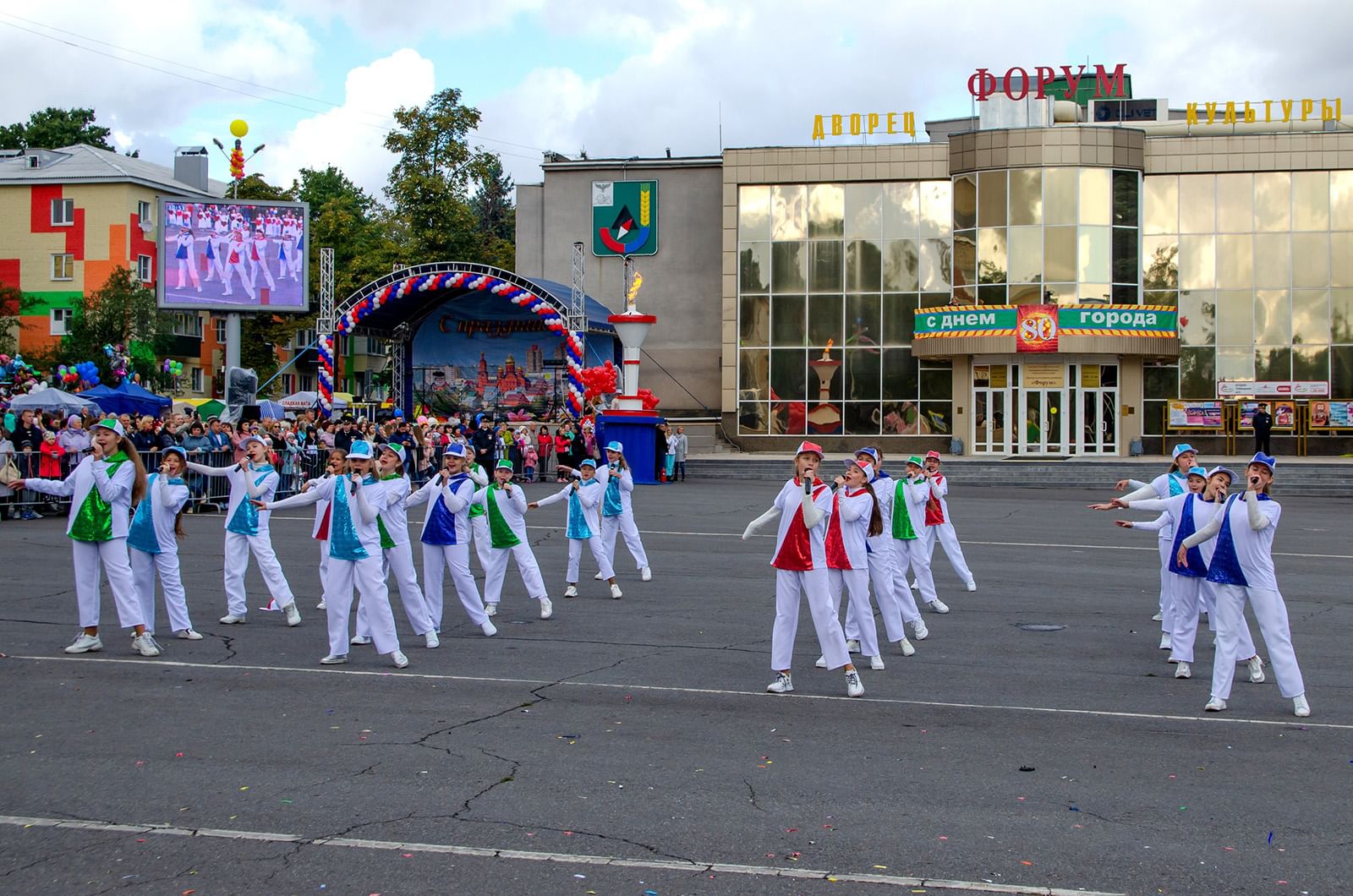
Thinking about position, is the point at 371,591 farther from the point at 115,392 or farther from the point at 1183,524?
the point at 115,392

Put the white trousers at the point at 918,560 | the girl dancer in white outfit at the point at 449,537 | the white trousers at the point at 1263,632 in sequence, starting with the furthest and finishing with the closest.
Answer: the white trousers at the point at 918,560 → the girl dancer in white outfit at the point at 449,537 → the white trousers at the point at 1263,632

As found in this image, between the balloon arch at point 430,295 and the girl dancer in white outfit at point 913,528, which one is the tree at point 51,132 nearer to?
the balloon arch at point 430,295

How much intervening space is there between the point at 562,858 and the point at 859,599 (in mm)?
4805

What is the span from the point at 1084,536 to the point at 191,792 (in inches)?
689

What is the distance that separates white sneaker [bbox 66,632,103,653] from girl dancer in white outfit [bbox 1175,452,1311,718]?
879cm

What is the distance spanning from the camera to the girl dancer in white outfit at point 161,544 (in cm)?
1117

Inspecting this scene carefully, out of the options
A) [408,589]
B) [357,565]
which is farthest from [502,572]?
[357,565]

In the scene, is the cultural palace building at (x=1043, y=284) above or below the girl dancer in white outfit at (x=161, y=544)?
above

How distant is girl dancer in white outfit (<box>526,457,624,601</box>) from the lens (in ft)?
47.6

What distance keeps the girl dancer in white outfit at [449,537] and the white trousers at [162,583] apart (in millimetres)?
2174

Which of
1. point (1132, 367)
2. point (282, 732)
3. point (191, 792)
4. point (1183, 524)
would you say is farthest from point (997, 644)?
point (1132, 367)

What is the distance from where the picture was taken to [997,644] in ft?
38.2

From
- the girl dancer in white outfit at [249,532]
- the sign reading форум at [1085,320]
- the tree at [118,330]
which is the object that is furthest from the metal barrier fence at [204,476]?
the tree at [118,330]

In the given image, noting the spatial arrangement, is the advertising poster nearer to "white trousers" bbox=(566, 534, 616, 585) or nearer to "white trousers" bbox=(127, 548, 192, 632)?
"white trousers" bbox=(566, 534, 616, 585)
